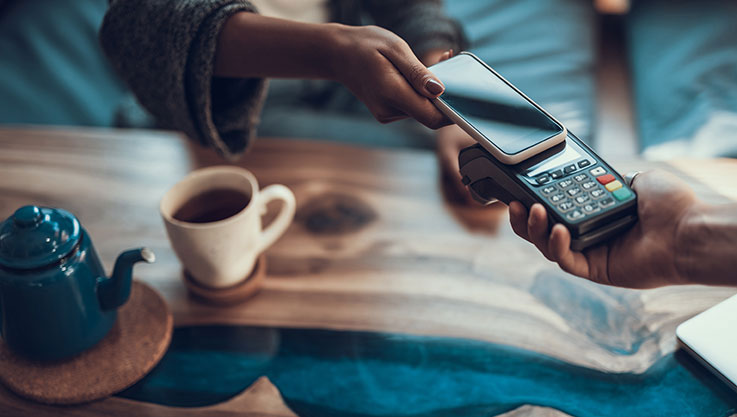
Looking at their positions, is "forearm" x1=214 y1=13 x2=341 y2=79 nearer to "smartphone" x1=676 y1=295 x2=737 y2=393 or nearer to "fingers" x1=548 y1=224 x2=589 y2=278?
"fingers" x1=548 y1=224 x2=589 y2=278

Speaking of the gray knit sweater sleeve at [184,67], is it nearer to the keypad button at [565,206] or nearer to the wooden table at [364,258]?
the wooden table at [364,258]

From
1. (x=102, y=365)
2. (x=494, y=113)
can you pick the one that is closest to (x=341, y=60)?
(x=494, y=113)

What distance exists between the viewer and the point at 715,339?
0.55m

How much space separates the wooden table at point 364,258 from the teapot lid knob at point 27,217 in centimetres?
18

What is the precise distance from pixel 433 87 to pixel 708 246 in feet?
0.94

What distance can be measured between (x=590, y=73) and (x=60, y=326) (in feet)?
3.71

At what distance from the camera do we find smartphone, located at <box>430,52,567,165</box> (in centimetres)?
53

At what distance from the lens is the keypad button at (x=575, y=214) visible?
49cm

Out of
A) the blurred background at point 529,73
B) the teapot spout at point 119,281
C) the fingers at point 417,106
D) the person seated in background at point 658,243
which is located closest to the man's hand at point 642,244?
the person seated in background at point 658,243

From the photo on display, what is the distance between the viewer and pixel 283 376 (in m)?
0.56

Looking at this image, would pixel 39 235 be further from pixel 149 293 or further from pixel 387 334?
pixel 387 334

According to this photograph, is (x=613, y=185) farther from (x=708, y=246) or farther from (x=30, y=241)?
(x=30, y=241)

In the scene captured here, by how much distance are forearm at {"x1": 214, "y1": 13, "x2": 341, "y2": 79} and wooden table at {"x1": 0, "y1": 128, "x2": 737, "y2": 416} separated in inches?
7.2

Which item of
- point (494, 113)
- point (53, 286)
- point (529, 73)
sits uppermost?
point (494, 113)
